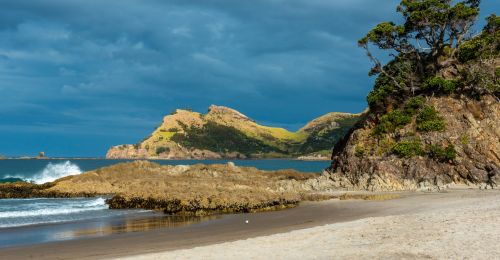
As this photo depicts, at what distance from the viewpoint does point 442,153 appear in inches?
1479

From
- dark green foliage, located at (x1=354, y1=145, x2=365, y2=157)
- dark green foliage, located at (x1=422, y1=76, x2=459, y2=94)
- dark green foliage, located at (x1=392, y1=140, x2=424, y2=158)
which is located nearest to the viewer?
dark green foliage, located at (x1=392, y1=140, x2=424, y2=158)

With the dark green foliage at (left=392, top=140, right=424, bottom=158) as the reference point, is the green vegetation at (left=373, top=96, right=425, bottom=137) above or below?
above

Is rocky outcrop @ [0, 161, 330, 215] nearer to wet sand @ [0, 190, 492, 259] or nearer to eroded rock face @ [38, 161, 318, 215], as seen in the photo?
eroded rock face @ [38, 161, 318, 215]

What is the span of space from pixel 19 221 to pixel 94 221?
4859mm

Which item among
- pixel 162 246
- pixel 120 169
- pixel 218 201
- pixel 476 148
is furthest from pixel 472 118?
pixel 120 169

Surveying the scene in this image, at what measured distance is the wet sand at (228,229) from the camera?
1660 centimetres

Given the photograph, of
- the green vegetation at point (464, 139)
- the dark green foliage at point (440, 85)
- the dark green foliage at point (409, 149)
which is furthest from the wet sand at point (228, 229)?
the dark green foliage at point (440, 85)

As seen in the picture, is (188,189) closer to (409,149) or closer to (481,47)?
(409,149)

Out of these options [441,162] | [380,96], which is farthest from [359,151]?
[380,96]

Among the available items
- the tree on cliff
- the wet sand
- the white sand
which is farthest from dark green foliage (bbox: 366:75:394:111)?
the white sand

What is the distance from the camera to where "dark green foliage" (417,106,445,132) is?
39.5 metres

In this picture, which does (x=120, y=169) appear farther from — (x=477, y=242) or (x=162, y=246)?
(x=477, y=242)

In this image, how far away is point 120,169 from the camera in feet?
205

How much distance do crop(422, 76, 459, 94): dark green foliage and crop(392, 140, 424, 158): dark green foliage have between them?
636cm
